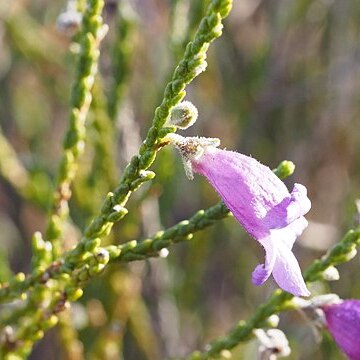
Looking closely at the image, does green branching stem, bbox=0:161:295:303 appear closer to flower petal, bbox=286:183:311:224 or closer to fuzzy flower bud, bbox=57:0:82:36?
flower petal, bbox=286:183:311:224

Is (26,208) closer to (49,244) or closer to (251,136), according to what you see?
(251,136)

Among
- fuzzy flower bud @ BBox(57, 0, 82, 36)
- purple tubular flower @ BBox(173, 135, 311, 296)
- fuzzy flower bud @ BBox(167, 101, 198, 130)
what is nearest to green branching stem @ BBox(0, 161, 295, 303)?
purple tubular flower @ BBox(173, 135, 311, 296)

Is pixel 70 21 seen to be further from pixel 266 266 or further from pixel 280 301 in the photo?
pixel 266 266

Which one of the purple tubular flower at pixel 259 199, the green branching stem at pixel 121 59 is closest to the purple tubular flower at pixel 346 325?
the purple tubular flower at pixel 259 199

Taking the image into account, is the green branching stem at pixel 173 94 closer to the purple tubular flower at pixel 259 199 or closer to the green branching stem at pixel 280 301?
the purple tubular flower at pixel 259 199

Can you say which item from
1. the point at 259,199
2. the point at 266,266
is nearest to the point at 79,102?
the point at 259,199
